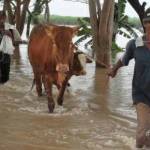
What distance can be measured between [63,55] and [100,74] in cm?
607

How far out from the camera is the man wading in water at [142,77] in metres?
6.08

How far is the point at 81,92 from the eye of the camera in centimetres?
1122

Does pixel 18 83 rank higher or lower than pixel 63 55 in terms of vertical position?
lower

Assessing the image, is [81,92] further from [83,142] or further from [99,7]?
[99,7]

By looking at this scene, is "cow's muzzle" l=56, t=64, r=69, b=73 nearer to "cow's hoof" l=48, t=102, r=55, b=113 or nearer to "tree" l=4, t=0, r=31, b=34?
"cow's hoof" l=48, t=102, r=55, b=113

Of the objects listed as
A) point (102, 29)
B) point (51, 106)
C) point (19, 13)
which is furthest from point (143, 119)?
point (19, 13)

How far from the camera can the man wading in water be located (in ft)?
19.9

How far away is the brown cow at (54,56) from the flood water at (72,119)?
48 centimetres

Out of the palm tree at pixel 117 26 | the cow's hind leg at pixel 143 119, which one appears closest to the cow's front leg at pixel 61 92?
the cow's hind leg at pixel 143 119

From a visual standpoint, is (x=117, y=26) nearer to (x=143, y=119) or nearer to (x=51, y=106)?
(x=51, y=106)

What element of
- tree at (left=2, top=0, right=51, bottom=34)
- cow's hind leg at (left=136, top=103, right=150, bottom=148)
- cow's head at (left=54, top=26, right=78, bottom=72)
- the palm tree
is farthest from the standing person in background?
tree at (left=2, top=0, right=51, bottom=34)

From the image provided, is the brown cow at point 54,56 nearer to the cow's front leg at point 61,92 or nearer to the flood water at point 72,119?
the cow's front leg at point 61,92

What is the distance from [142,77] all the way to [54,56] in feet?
9.49

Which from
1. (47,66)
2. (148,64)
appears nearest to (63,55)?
(47,66)
